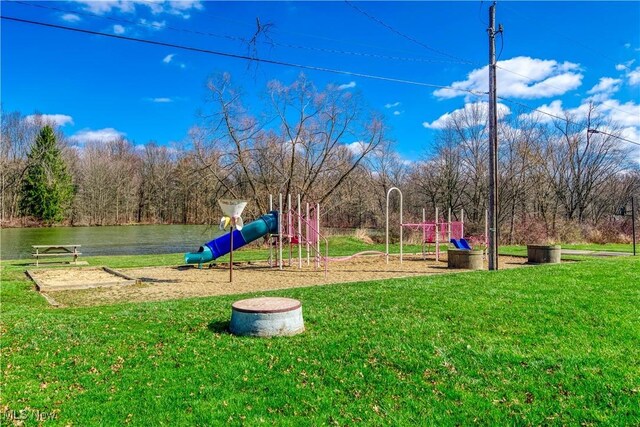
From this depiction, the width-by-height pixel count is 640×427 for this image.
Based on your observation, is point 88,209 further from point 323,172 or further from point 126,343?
point 126,343

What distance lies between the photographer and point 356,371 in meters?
4.10

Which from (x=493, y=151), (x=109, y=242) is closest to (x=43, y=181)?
(x=109, y=242)

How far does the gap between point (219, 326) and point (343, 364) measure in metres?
1.93

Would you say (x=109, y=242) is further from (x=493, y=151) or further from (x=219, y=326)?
(x=219, y=326)

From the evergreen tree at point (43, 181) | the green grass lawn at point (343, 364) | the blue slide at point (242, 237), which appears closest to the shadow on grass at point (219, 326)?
the green grass lawn at point (343, 364)

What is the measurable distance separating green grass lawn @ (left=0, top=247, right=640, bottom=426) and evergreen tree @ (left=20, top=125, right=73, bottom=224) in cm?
4606

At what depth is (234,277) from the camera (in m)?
11.1

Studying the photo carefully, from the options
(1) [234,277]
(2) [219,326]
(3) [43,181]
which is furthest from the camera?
(3) [43,181]

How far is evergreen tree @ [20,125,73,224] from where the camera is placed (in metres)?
46.5

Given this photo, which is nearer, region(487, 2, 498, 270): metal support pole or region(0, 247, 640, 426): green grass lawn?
region(0, 247, 640, 426): green grass lawn

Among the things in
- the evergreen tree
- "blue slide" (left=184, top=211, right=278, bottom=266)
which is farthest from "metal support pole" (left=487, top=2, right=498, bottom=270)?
the evergreen tree

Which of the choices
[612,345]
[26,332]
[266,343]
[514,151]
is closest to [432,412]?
[266,343]

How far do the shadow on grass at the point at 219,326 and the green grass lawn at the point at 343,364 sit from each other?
0.08ft

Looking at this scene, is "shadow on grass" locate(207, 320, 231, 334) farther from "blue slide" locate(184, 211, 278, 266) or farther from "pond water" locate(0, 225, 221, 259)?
"pond water" locate(0, 225, 221, 259)
